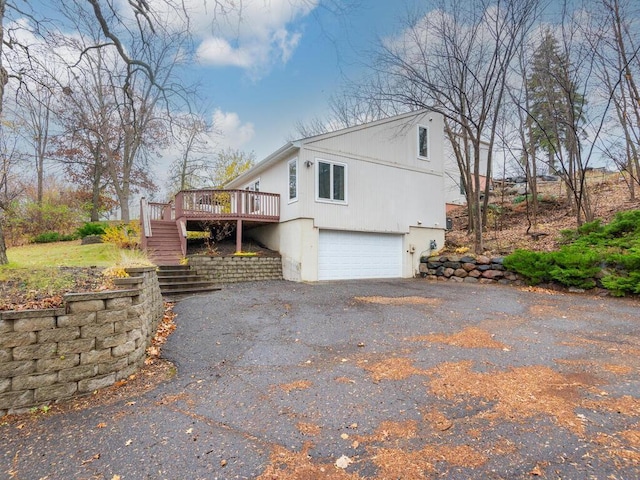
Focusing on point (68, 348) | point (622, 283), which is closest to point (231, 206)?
point (68, 348)

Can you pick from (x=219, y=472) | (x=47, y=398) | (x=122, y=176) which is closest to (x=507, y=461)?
(x=219, y=472)

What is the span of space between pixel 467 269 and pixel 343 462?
1010 centimetres

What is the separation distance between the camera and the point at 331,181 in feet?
36.7

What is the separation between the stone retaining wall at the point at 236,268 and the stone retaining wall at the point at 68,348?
21.1 ft

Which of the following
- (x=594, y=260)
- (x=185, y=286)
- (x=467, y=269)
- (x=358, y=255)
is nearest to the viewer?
(x=594, y=260)

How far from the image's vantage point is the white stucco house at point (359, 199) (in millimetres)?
10797

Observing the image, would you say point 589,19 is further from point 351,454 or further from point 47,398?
point 47,398

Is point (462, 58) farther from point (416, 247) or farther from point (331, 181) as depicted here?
point (416, 247)

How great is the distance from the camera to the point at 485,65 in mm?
12281

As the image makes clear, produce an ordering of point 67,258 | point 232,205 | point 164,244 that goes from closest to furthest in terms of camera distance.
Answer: point 67,258, point 164,244, point 232,205

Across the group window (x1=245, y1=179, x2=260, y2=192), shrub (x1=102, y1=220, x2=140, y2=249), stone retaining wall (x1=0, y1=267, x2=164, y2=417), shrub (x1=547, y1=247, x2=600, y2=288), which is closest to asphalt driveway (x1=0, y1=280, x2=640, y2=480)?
stone retaining wall (x1=0, y1=267, x2=164, y2=417)

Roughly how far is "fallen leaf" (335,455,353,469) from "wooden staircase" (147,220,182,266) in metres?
8.84

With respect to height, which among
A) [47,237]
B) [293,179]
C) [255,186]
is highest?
[255,186]

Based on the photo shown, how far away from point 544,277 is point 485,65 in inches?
328
